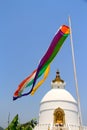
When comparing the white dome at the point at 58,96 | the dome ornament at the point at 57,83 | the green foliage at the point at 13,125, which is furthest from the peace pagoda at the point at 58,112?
the green foliage at the point at 13,125

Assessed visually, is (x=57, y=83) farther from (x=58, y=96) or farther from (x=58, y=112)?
(x=58, y=112)

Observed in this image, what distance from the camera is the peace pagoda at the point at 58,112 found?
1515 inches

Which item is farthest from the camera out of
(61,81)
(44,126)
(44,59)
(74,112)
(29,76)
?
(61,81)

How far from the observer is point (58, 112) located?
131 ft

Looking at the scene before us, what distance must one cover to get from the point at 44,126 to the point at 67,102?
16.7 ft

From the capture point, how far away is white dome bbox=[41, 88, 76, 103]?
4188 centimetres

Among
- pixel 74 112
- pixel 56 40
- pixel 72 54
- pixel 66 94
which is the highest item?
pixel 66 94

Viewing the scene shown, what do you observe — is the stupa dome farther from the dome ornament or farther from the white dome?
the dome ornament

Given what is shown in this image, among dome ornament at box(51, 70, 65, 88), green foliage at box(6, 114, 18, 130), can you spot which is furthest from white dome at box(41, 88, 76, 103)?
green foliage at box(6, 114, 18, 130)

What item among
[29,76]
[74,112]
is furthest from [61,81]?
[29,76]

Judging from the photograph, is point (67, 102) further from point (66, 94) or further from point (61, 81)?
point (61, 81)

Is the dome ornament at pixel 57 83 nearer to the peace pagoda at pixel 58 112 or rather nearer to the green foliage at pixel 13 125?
the peace pagoda at pixel 58 112

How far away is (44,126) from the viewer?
38750mm

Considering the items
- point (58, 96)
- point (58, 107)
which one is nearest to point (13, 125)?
point (58, 107)
